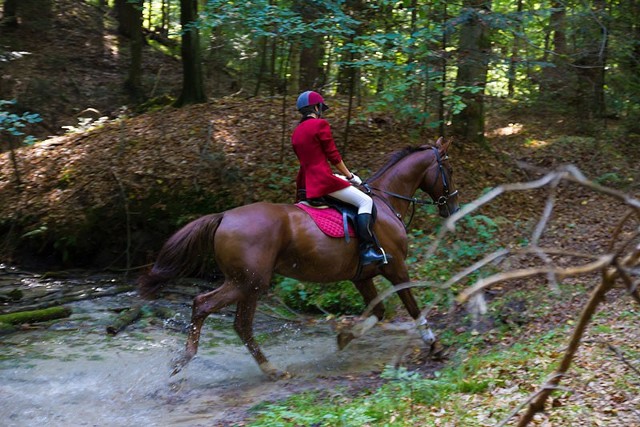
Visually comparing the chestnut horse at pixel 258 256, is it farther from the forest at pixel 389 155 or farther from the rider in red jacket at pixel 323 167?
the forest at pixel 389 155

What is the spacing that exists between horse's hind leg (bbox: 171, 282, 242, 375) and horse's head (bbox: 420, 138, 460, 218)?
3.01 metres

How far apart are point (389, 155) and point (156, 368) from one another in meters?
6.55

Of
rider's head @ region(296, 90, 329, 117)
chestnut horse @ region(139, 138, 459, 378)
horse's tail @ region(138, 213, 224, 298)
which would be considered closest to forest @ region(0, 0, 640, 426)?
chestnut horse @ region(139, 138, 459, 378)

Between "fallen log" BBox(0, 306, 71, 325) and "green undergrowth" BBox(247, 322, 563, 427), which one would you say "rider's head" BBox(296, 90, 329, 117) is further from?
"fallen log" BBox(0, 306, 71, 325)

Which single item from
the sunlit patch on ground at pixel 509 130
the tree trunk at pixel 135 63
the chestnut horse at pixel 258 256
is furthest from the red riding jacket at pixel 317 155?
the tree trunk at pixel 135 63

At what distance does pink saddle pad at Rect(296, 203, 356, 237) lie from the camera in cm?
733

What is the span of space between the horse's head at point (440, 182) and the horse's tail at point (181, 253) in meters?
2.89

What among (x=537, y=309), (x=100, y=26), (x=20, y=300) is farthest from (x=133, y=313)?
(x=100, y=26)

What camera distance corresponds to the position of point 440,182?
326 inches

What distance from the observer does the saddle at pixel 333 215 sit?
24.1ft

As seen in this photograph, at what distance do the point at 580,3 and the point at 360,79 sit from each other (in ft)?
16.1

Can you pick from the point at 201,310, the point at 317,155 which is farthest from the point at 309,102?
the point at 201,310

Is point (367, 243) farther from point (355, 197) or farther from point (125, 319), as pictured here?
point (125, 319)

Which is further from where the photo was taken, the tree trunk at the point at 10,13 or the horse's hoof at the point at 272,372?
the tree trunk at the point at 10,13
